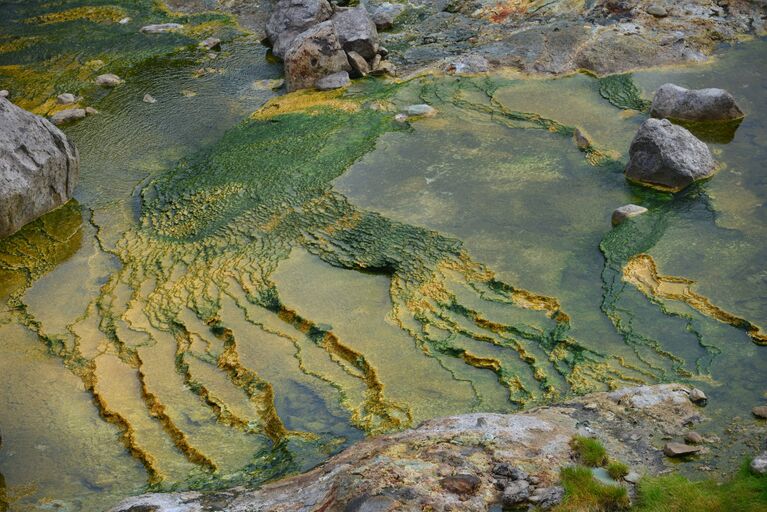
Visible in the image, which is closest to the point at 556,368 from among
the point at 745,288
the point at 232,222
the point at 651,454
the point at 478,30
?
the point at 651,454

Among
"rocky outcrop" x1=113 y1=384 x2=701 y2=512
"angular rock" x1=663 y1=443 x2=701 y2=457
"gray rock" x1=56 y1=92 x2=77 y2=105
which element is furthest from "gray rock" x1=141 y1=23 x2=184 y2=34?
"angular rock" x1=663 y1=443 x2=701 y2=457

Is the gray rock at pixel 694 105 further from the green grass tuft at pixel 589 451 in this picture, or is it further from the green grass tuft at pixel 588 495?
the green grass tuft at pixel 588 495

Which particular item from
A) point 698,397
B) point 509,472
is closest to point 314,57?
point 698,397

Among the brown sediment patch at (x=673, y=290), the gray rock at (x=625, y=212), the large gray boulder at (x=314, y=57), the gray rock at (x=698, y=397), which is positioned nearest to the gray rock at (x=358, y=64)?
the large gray boulder at (x=314, y=57)

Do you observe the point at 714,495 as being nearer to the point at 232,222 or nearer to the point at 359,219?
the point at 359,219

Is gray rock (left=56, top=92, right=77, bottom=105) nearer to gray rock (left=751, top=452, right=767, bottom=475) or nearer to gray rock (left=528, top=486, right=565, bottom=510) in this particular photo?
gray rock (left=528, top=486, right=565, bottom=510)
